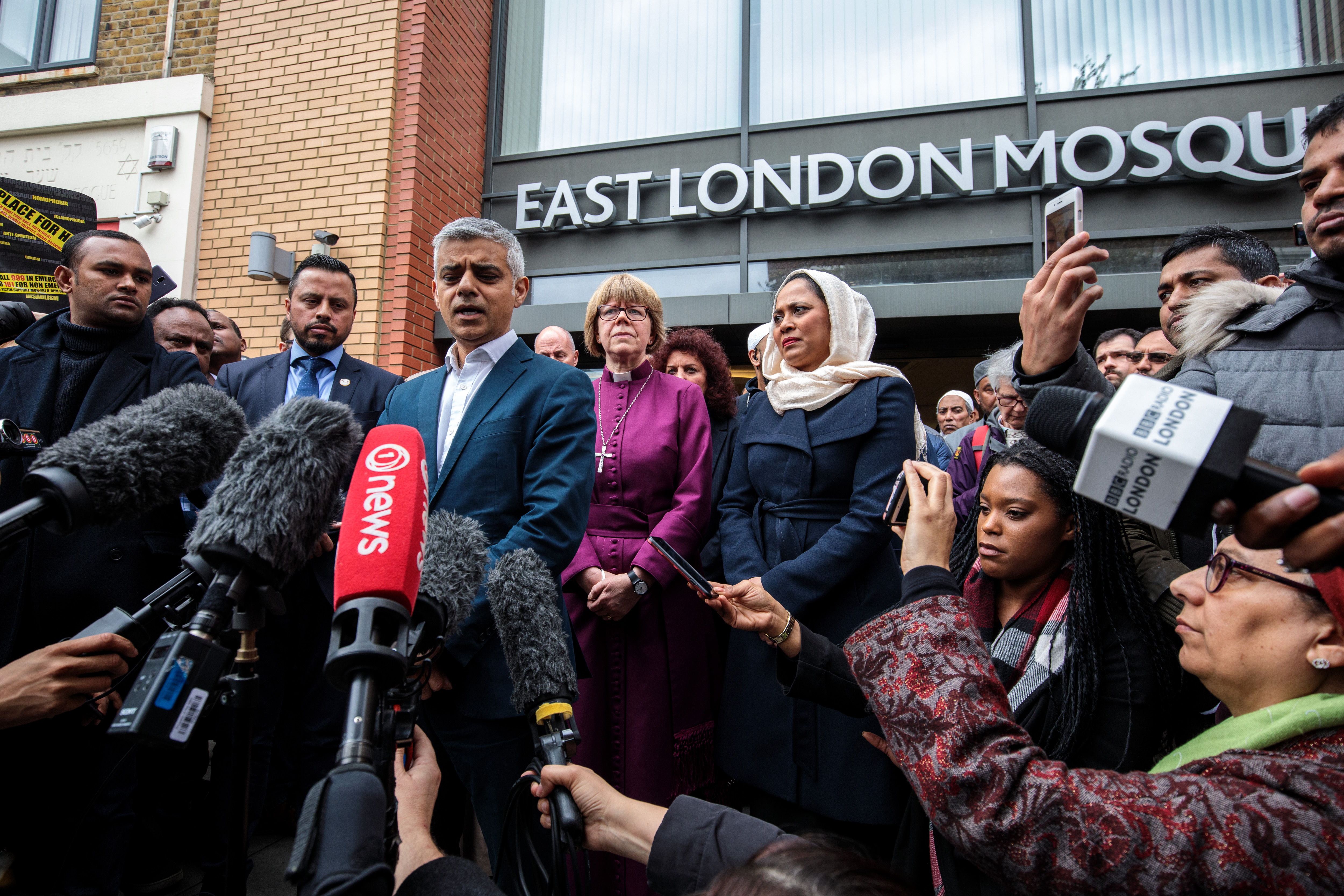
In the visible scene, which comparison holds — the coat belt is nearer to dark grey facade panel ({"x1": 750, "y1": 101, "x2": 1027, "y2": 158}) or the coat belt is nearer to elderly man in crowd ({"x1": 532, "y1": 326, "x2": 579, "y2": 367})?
elderly man in crowd ({"x1": 532, "y1": 326, "x2": 579, "y2": 367})

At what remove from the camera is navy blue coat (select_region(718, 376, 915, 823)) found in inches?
83.3

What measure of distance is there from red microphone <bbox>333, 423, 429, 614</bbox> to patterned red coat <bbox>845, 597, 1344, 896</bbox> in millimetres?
751

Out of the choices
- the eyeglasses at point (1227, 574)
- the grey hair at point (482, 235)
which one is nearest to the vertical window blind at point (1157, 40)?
the grey hair at point (482, 235)

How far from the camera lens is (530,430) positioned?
6.40 ft

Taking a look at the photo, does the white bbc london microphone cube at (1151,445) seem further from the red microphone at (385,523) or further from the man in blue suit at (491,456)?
the man in blue suit at (491,456)

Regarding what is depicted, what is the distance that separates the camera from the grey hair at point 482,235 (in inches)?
81.2

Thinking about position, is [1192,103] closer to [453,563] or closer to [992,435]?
[992,435]

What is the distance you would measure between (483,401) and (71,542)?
4.67ft

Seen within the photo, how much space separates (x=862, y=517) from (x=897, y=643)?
3.74 ft

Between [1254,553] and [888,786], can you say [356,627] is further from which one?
[888,786]

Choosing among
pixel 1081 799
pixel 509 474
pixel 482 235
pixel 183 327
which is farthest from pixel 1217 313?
pixel 183 327

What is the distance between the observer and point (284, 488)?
1.00 m

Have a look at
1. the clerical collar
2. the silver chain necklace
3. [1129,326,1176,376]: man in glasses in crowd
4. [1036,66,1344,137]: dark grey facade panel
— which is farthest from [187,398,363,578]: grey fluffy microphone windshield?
[1036,66,1344,137]: dark grey facade panel

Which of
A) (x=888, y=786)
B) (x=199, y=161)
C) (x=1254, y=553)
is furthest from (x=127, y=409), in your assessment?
(x=199, y=161)
